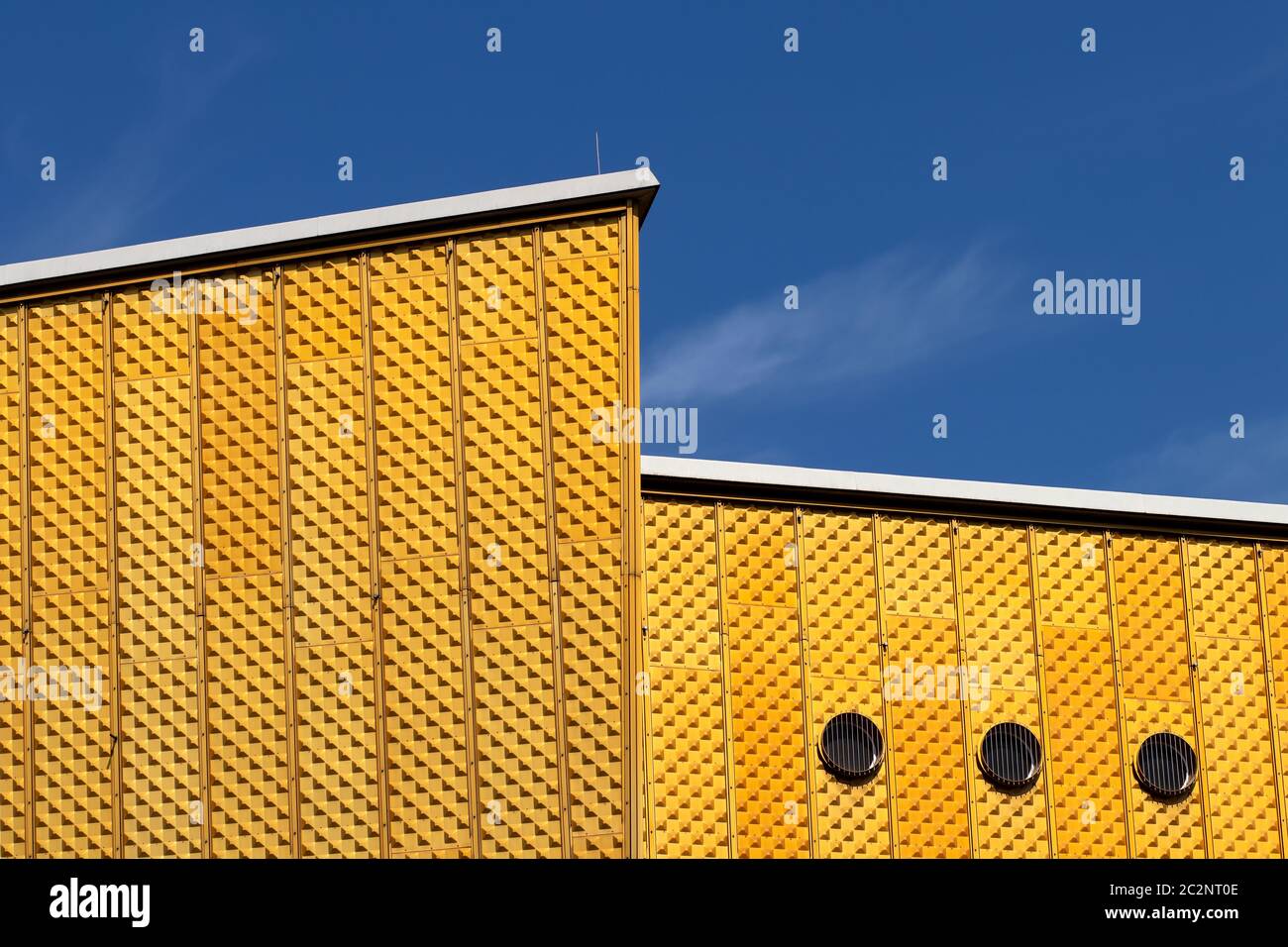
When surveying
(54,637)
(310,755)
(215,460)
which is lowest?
(310,755)

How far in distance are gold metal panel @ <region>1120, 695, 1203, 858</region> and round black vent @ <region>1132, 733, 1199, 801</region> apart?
0.10 meters

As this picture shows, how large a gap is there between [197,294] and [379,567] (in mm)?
5096

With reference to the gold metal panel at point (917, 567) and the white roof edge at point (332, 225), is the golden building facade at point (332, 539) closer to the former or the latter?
the white roof edge at point (332, 225)

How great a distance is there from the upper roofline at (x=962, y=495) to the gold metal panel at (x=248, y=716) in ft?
25.3

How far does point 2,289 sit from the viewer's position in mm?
28938

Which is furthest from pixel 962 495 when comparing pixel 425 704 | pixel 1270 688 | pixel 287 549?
pixel 287 549

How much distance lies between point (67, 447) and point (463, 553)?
20.8 ft

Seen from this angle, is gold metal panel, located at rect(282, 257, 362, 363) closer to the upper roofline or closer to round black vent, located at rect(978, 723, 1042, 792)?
the upper roofline

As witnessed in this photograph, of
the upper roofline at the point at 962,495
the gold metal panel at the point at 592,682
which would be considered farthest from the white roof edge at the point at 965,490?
the gold metal panel at the point at 592,682

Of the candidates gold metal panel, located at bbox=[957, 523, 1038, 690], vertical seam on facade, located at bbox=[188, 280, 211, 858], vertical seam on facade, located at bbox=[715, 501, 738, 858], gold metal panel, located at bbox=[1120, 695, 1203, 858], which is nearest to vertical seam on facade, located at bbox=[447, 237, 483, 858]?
vertical seam on facade, located at bbox=[188, 280, 211, 858]

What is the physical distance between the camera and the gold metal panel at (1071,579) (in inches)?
1316
